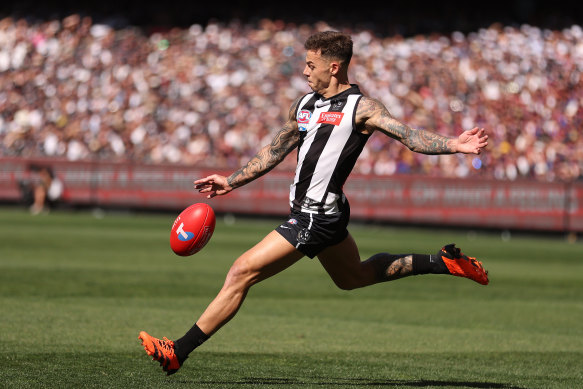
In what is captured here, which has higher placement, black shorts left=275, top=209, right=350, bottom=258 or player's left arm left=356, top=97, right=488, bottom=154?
player's left arm left=356, top=97, right=488, bottom=154

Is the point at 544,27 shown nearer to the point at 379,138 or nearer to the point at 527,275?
the point at 379,138

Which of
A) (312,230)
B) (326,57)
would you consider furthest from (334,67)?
(312,230)

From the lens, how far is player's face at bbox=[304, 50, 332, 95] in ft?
22.6

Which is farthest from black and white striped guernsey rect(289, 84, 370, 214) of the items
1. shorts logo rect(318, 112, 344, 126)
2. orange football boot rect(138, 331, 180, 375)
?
orange football boot rect(138, 331, 180, 375)

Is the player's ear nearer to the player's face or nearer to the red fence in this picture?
the player's face

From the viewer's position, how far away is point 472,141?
638 centimetres

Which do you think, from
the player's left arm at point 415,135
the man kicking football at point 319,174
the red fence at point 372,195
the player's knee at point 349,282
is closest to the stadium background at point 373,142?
the red fence at point 372,195

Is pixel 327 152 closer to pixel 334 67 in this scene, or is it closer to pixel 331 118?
pixel 331 118

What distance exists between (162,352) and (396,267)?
2.02 metres

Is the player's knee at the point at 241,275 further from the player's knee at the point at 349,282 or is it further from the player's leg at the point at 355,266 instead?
the player's knee at the point at 349,282

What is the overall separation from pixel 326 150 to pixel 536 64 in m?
26.3

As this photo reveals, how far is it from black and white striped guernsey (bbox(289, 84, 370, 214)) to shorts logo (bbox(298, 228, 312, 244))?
0.53ft

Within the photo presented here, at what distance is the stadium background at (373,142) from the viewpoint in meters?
26.0

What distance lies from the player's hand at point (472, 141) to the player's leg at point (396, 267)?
1.29 metres
